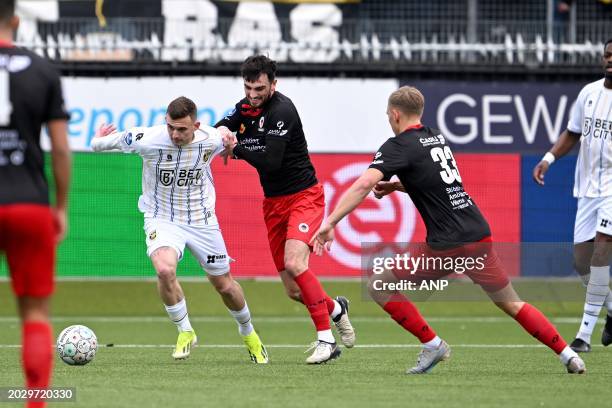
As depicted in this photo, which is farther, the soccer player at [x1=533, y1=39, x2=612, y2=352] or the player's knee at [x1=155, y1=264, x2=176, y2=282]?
the soccer player at [x1=533, y1=39, x2=612, y2=352]

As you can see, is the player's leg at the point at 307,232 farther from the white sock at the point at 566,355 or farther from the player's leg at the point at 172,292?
the white sock at the point at 566,355

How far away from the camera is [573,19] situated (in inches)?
903

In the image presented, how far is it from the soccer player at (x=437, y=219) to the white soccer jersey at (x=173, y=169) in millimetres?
1714

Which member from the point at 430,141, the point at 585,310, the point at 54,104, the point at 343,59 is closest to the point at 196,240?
the point at 430,141

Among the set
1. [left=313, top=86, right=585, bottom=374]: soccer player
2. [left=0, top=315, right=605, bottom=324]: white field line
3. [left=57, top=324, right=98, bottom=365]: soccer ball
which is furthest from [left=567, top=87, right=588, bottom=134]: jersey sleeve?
[left=57, top=324, right=98, bottom=365]: soccer ball

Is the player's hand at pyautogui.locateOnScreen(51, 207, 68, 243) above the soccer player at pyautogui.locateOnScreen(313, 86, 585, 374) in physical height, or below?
above

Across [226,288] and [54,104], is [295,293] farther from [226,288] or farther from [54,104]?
[54,104]

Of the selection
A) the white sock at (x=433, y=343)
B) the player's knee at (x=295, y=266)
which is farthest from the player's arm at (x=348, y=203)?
the player's knee at (x=295, y=266)

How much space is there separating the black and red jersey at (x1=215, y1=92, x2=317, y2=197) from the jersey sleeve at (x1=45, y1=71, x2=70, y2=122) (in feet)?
13.8

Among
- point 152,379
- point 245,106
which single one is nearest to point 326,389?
point 152,379

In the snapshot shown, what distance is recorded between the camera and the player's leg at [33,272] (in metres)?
5.43

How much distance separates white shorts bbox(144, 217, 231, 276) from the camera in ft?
32.8

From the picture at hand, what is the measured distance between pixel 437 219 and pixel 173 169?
2411 mm

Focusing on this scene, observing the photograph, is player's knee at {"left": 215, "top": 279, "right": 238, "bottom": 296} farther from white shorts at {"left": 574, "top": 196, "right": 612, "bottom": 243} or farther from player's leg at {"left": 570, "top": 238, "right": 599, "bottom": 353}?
white shorts at {"left": 574, "top": 196, "right": 612, "bottom": 243}
